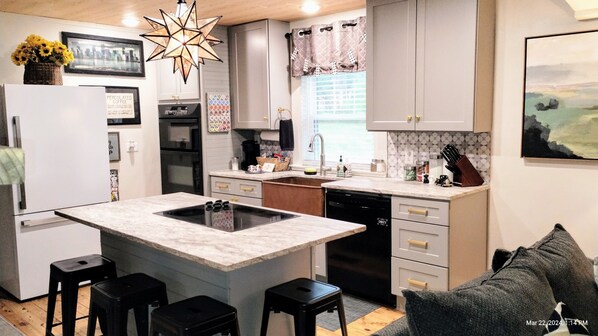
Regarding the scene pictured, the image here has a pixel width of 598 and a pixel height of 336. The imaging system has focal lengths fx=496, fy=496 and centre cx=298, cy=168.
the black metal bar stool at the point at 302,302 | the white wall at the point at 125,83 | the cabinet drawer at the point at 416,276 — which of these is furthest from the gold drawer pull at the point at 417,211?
the white wall at the point at 125,83

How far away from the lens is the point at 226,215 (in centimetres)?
288

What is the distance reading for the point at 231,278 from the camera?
7.57ft

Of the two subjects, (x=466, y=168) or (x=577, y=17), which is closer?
(x=577, y=17)

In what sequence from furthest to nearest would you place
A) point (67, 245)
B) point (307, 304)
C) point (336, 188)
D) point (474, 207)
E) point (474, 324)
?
point (67, 245)
point (336, 188)
point (474, 207)
point (307, 304)
point (474, 324)

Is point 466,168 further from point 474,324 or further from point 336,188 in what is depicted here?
point 474,324

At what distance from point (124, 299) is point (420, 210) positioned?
1.99 m

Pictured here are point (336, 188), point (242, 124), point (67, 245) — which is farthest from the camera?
point (242, 124)

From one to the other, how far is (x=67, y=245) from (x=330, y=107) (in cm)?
261

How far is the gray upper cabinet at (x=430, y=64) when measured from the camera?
11.2 feet

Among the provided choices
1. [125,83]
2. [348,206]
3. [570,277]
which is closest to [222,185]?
[125,83]

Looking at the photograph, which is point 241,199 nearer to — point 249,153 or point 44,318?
point 249,153

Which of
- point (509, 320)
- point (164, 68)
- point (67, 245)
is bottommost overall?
point (67, 245)

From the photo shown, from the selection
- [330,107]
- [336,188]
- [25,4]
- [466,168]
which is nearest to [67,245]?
[25,4]

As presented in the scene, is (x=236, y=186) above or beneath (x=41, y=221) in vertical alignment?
above
